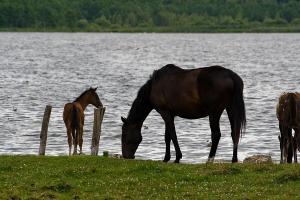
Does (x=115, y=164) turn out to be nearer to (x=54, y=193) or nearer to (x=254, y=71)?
(x=54, y=193)

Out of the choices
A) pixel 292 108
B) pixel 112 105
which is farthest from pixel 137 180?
pixel 112 105

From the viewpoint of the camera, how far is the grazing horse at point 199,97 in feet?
69.0

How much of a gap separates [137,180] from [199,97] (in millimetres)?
4039

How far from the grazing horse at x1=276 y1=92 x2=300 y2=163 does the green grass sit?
2.75 meters

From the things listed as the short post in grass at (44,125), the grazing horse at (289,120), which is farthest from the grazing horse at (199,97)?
the short post in grass at (44,125)

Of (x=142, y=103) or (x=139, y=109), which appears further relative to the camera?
(x=139, y=109)

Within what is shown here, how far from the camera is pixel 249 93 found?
6097 cm

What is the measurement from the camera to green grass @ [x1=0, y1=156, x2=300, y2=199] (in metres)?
16.8

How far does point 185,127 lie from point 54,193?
2398cm

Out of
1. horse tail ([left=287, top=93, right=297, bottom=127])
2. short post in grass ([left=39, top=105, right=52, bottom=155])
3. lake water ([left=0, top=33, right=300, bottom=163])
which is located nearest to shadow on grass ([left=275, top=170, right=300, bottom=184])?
horse tail ([left=287, top=93, right=297, bottom=127])

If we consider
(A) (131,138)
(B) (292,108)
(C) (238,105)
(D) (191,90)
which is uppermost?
(D) (191,90)

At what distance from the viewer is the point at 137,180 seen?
1809 centimetres

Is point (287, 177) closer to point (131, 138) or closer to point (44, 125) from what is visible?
point (131, 138)

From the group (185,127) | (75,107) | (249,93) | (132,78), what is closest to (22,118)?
(185,127)
